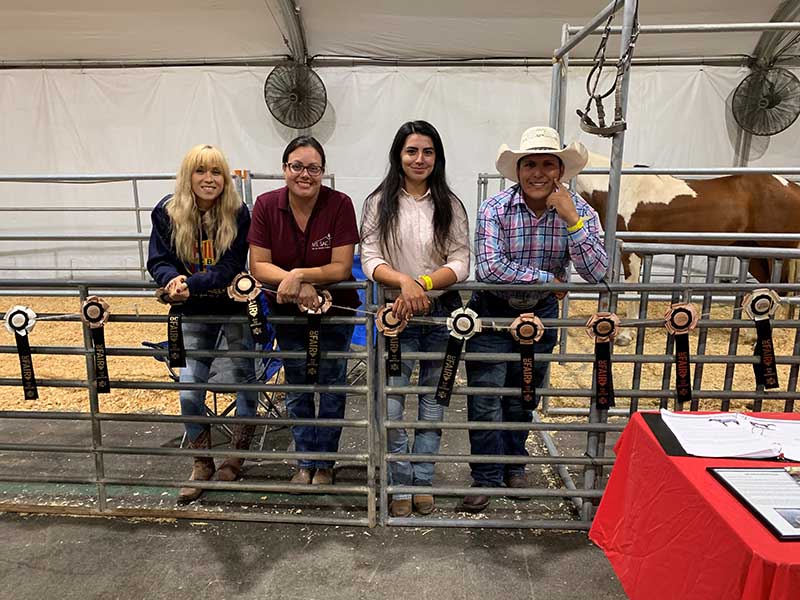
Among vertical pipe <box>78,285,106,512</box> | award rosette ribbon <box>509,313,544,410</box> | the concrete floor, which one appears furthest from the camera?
vertical pipe <box>78,285,106,512</box>

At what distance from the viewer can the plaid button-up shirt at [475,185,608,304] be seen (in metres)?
1.96

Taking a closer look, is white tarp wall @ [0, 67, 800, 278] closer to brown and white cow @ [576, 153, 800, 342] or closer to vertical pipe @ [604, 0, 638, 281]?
brown and white cow @ [576, 153, 800, 342]

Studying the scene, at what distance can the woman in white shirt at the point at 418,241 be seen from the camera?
77.0 inches

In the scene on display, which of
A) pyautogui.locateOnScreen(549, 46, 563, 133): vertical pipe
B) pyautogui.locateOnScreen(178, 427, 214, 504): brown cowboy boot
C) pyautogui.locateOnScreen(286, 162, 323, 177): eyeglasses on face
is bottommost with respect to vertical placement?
pyautogui.locateOnScreen(178, 427, 214, 504): brown cowboy boot

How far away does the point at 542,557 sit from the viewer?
1.97 meters

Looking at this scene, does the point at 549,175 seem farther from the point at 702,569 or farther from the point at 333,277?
the point at 702,569

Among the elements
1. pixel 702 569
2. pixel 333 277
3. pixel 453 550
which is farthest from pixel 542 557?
pixel 333 277

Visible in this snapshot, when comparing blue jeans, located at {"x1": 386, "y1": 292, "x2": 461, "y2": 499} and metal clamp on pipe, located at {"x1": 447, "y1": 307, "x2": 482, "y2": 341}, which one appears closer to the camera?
metal clamp on pipe, located at {"x1": 447, "y1": 307, "x2": 482, "y2": 341}

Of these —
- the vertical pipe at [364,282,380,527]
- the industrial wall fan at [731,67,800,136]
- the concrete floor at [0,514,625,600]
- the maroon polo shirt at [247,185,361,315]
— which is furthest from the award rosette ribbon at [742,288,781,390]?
the industrial wall fan at [731,67,800,136]

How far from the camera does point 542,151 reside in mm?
1897

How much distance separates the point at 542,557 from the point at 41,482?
2.09 m

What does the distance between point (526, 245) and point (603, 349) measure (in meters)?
0.47

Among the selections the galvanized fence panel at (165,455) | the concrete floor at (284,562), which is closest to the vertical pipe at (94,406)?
the galvanized fence panel at (165,455)

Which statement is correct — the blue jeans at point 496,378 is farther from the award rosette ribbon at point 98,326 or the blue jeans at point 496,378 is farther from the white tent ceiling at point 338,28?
the white tent ceiling at point 338,28
